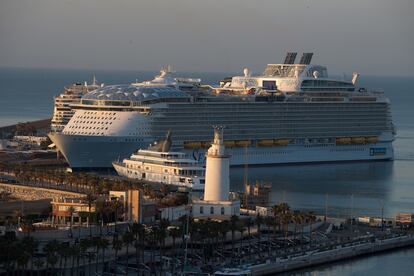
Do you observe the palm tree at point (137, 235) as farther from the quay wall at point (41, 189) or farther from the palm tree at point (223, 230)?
the quay wall at point (41, 189)

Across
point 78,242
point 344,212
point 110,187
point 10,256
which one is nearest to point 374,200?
point 344,212

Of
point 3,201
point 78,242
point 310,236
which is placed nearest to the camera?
point 78,242

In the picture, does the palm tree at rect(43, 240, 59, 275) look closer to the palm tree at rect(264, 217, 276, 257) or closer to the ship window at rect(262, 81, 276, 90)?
the palm tree at rect(264, 217, 276, 257)

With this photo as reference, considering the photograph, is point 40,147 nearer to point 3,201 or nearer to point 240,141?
point 240,141

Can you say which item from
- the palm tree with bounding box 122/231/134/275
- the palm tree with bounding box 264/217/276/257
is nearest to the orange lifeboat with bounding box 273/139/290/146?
the palm tree with bounding box 264/217/276/257

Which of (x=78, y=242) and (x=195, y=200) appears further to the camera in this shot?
(x=195, y=200)

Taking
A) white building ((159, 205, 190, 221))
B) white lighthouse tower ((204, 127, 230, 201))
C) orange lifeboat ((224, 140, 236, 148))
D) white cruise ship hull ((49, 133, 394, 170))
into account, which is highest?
orange lifeboat ((224, 140, 236, 148))

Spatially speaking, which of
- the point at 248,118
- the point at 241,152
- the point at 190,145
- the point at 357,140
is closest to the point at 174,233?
the point at 190,145
